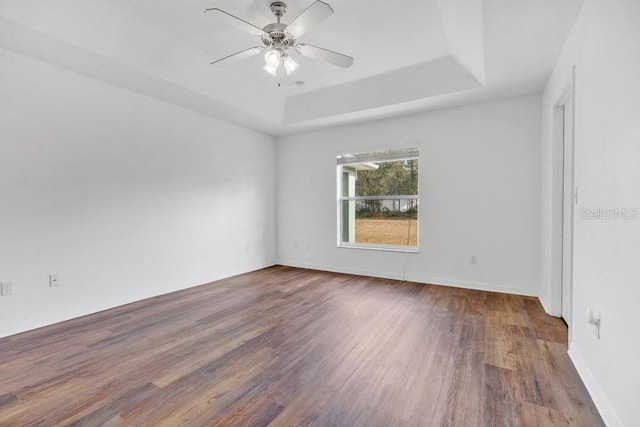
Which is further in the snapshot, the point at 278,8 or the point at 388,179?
the point at 388,179

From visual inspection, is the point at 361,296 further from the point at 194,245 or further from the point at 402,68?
the point at 402,68

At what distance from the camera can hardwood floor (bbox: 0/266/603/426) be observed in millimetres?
A: 1628

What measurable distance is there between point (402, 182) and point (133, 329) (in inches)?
153

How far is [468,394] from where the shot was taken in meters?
1.79

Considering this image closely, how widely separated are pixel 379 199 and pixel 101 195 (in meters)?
3.73

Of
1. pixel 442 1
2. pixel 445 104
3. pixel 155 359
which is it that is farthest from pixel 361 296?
pixel 442 1

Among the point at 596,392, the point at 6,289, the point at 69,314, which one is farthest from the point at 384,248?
the point at 6,289

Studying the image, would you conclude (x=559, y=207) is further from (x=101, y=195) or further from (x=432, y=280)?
(x=101, y=195)

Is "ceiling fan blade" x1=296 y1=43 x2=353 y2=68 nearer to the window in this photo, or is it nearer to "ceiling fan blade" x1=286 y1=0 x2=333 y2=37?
"ceiling fan blade" x1=286 y1=0 x2=333 y2=37

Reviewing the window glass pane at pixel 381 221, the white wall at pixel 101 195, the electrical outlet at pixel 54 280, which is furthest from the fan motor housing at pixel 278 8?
the electrical outlet at pixel 54 280

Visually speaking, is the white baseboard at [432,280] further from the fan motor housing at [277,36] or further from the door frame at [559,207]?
the fan motor housing at [277,36]

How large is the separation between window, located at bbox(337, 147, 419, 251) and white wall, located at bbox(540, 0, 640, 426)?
2457mm

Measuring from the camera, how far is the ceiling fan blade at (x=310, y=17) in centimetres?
201

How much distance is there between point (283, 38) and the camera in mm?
2475
